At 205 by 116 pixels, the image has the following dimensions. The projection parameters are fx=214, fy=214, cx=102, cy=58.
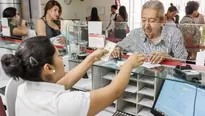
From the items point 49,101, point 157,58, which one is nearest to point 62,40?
point 157,58

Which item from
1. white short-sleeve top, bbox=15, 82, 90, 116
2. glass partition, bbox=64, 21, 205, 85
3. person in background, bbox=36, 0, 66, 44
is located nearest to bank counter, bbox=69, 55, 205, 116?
glass partition, bbox=64, 21, 205, 85

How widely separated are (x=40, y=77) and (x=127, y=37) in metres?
0.91

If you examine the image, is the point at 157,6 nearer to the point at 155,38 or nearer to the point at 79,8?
the point at 155,38

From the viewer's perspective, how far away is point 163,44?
1.51 metres

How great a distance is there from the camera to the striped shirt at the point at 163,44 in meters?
1.44

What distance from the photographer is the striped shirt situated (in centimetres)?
144

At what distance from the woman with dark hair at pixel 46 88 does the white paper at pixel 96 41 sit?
405 millimetres

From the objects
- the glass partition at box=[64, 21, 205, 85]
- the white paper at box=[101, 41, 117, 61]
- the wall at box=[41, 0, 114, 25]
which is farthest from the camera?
the wall at box=[41, 0, 114, 25]

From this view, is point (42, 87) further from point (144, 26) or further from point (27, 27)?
point (27, 27)

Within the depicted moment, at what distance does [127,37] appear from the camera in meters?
1.62

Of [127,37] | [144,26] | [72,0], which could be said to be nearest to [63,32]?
[127,37]

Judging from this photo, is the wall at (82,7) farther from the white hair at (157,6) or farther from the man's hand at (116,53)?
the man's hand at (116,53)

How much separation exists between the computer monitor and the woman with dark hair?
14.4 inches

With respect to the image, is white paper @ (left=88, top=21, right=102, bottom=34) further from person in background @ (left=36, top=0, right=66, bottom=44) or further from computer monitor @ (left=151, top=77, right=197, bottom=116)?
person in background @ (left=36, top=0, right=66, bottom=44)
